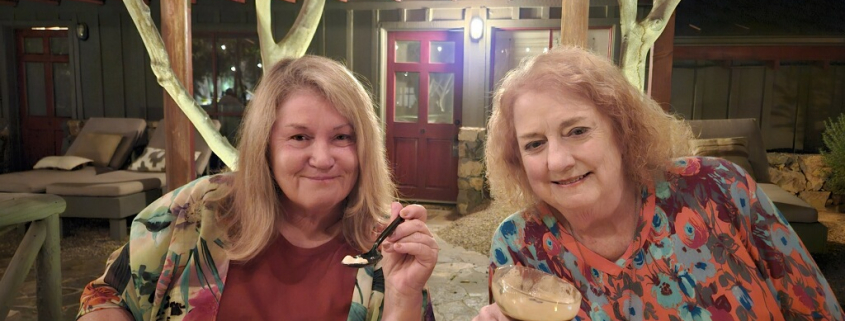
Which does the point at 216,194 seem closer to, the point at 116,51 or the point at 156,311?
the point at 156,311

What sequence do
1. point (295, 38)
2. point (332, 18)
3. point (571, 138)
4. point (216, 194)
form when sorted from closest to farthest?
point (571, 138) → point (216, 194) → point (295, 38) → point (332, 18)

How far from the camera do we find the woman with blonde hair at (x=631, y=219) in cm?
163

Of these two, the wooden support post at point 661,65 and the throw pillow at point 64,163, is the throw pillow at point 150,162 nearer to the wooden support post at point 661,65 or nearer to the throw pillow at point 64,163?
the throw pillow at point 64,163

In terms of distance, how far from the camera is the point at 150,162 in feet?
25.3

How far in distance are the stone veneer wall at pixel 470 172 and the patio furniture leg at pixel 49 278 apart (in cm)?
547

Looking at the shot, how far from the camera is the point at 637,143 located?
1.74 metres

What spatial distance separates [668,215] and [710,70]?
7997 mm

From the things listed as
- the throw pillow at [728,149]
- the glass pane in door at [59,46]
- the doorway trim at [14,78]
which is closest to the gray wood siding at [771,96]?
the throw pillow at [728,149]

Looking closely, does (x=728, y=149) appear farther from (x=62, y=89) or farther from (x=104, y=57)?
(x=62, y=89)

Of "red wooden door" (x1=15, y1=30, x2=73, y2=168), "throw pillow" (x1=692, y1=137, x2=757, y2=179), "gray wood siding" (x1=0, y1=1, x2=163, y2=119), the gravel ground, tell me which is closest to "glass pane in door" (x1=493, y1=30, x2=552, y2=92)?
the gravel ground

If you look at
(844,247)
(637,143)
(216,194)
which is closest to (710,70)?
(844,247)

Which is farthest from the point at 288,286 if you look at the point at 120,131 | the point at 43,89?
the point at 43,89

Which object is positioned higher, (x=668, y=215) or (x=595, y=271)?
(x=668, y=215)

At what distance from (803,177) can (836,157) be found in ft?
2.09
